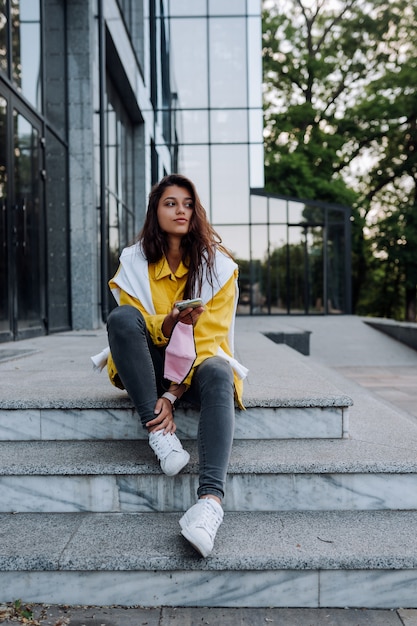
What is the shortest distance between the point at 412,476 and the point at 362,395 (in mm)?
1843

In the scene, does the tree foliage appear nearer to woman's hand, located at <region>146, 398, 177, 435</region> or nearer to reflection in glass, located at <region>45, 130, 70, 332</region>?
reflection in glass, located at <region>45, 130, 70, 332</region>

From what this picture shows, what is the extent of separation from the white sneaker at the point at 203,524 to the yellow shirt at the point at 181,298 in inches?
21.7

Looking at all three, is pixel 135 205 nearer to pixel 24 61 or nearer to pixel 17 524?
pixel 24 61

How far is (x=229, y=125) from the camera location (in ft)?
60.6

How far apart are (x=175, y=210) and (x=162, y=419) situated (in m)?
0.94

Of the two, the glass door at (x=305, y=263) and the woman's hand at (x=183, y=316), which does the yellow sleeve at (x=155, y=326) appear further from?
the glass door at (x=305, y=263)

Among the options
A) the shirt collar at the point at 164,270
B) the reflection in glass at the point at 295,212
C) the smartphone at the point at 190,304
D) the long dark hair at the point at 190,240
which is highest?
the reflection in glass at the point at 295,212

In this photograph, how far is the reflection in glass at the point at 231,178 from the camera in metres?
18.6

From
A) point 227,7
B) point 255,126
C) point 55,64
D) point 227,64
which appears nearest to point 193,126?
point 255,126

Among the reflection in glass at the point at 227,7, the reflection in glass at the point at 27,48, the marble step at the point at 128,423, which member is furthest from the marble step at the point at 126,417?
the reflection in glass at the point at 227,7

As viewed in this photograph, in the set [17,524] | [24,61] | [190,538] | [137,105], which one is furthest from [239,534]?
[137,105]

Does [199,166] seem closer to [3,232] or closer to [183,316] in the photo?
[3,232]

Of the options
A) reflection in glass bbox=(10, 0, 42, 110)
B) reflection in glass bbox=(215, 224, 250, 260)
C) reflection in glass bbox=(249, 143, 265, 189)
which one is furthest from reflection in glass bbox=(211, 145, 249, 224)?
reflection in glass bbox=(10, 0, 42, 110)

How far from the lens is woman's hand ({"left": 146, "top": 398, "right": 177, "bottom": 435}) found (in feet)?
7.70
